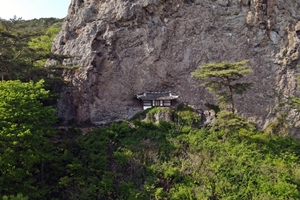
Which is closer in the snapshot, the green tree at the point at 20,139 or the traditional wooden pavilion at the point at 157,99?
the green tree at the point at 20,139

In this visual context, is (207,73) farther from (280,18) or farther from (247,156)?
(280,18)

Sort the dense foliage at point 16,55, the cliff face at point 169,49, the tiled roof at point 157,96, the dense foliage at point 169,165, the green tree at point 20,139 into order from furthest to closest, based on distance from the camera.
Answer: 1. the cliff face at point 169,49
2. the tiled roof at point 157,96
3. the dense foliage at point 16,55
4. the dense foliage at point 169,165
5. the green tree at point 20,139

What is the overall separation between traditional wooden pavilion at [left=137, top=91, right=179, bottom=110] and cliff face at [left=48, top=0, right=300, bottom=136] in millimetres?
821

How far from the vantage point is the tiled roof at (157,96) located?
2027cm

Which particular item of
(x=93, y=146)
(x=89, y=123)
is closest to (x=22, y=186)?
(x=93, y=146)

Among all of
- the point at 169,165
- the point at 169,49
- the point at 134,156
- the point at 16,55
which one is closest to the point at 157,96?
the point at 169,49

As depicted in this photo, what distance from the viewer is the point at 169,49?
2255 centimetres

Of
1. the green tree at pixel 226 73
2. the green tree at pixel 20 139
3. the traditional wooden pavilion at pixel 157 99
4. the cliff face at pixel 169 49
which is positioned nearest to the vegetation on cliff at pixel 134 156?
the green tree at pixel 20 139

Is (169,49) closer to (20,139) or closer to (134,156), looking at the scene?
(134,156)

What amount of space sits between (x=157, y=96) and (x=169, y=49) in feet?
14.4

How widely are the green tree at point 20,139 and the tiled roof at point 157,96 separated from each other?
28.0 feet

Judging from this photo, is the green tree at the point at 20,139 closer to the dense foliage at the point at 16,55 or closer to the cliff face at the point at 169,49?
the dense foliage at the point at 16,55

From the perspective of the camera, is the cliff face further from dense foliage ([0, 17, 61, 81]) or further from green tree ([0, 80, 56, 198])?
green tree ([0, 80, 56, 198])

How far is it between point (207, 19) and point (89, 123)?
12.6 meters
